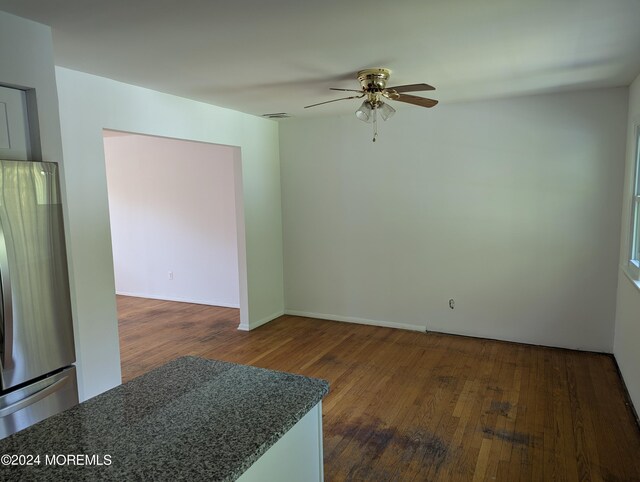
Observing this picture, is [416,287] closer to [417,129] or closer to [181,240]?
[417,129]

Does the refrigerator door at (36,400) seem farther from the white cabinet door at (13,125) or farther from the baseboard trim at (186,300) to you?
the baseboard trim at (186,300)

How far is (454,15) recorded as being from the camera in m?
2.14

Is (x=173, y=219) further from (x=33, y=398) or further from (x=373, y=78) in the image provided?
(x=33, y=398)

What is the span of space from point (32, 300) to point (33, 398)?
1.62 ft

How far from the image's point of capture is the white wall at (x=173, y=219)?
235 inches

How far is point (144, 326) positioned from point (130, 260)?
1799 millimetres

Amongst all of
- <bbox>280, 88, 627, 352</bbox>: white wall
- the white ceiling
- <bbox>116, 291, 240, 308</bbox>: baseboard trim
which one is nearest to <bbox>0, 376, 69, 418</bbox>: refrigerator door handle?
the white ceiling

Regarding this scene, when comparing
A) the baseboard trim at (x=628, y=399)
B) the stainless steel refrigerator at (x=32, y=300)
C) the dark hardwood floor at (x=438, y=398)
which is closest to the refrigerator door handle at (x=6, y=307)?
the stainless steel refrigerator at (x=32, y=300)

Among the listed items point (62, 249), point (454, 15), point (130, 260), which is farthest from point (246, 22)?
point (130, 260)

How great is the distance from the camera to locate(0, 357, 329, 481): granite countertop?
1.10 m

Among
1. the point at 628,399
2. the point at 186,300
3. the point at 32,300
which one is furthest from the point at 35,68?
the point at 186,300

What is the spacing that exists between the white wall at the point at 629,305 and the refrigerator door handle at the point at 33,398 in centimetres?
363

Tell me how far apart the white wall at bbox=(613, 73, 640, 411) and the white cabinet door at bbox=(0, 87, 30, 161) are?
3.91m

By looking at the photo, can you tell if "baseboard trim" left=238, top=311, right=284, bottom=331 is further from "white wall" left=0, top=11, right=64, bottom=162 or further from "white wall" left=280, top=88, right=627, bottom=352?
"white wall" left=0, top=11, right=64, bottom=162
